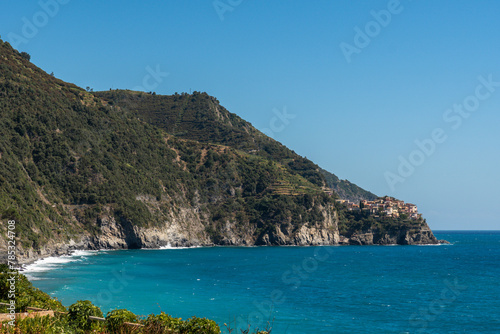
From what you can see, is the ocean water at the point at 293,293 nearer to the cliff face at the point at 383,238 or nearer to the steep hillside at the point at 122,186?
the steep hillside at the point at 122,186

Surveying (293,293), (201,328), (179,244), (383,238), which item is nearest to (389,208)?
(383,238)

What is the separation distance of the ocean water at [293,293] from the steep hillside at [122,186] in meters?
16.6

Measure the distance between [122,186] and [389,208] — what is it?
9825 cm

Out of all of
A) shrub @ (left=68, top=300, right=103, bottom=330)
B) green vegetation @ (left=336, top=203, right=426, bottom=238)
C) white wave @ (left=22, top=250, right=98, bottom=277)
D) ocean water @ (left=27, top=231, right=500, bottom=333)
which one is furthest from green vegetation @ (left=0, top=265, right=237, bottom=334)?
green vegetation @ (left=336, top=203, right=426, bottom=238)

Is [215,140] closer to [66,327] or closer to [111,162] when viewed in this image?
[111,162]

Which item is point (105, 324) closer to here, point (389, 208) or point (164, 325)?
point (164, 325)

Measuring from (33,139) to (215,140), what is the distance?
9379 centimetres

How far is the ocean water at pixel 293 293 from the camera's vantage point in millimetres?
36303

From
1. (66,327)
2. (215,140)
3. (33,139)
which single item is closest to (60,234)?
(33,139)

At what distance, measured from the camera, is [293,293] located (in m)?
50.2

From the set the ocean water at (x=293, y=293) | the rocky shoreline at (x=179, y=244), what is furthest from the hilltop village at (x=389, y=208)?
the ocean water at (x=293, y=293)

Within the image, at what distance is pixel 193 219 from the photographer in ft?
446

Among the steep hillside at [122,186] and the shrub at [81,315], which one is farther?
the steep hillside at [122,186]

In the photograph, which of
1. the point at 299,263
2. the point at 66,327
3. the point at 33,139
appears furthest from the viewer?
the point at 33,139
